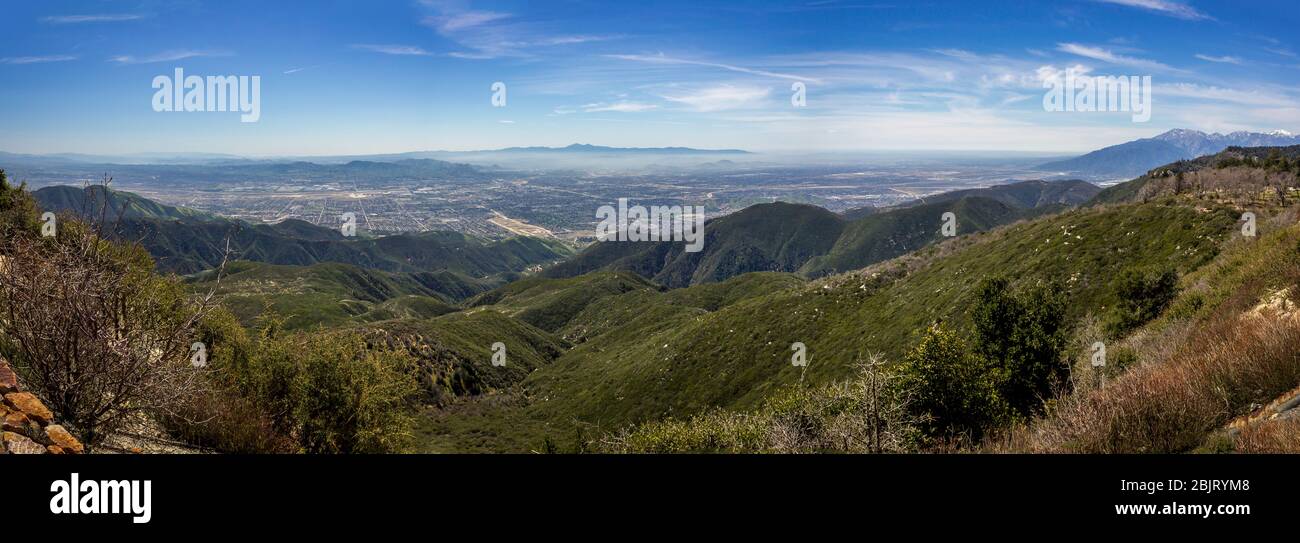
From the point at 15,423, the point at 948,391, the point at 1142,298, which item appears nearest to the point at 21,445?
the point at 15,423

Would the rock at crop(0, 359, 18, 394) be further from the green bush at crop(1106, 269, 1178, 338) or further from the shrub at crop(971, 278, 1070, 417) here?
the green bush at crop(1106, 269, 1178, 338)

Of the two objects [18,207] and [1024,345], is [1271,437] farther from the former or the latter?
[18,207]

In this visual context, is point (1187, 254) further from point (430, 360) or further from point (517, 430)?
point (430, 360)

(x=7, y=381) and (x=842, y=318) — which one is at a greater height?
(x=7, y=381)

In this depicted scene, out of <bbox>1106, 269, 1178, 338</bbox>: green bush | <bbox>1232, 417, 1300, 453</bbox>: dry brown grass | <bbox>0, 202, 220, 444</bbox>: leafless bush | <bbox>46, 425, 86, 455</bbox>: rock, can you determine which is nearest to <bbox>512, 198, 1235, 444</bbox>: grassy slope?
<bbox>1106, 269, 1178, 338</bbox>: green bush
